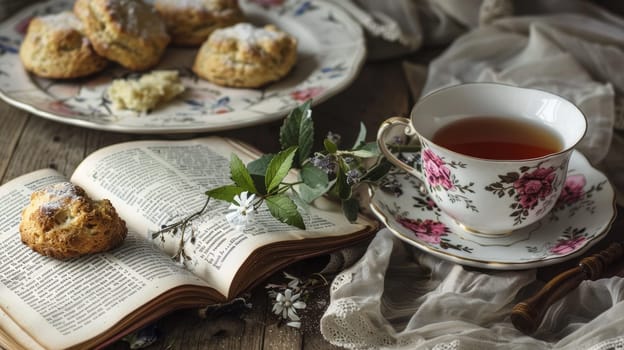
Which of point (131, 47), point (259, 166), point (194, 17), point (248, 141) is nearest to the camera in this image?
point (259, 166)

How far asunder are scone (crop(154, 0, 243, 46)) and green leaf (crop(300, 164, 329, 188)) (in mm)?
772

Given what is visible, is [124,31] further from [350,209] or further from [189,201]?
[350,209]

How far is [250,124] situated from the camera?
1731 mm

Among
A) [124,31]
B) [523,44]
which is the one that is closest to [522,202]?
[523,44]

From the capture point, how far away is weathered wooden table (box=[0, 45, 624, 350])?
1.25 m

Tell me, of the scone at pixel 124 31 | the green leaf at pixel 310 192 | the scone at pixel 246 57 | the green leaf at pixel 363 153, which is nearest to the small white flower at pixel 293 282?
the green leaf at pixel 310 192

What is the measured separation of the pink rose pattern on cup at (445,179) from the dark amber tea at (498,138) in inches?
1.8

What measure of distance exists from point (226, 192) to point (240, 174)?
0.04 meters

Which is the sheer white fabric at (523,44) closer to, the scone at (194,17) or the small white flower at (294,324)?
the scone at (194,17)

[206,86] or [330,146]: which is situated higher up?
[330,146]

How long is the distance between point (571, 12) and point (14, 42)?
1.60m

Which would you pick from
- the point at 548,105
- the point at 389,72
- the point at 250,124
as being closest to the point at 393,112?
the point at 389,72

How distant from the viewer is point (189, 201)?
1.45 m

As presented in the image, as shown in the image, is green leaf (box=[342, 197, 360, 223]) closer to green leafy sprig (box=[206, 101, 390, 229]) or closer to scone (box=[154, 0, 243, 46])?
green leafy sprig (box=[206, 101, 390, 229])
